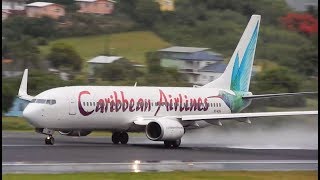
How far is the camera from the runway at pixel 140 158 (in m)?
28.0

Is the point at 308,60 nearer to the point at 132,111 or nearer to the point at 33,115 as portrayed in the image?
the point at 132,111

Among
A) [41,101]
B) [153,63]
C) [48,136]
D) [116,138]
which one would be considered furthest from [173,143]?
[153,63]

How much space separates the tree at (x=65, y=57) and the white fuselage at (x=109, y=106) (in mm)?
34383

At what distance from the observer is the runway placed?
2798cm

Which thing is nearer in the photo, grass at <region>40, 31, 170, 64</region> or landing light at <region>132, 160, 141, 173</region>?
landing light at <region>132, 160, 141, 173</region>

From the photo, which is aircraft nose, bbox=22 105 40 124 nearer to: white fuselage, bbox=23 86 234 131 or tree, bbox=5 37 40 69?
white fuselage, bbox=23 86 234 131

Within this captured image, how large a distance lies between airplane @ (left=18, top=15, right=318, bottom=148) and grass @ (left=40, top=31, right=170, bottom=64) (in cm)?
3362

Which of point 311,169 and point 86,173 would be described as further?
point 311,169

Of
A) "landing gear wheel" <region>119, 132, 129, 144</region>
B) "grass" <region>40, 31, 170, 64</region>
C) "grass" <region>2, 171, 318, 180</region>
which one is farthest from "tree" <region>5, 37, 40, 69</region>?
"grass" <region>2, 171, 318, 180</region>

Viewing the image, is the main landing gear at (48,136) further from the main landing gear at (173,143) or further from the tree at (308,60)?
the tree at (308,60)

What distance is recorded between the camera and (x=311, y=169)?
2866cm

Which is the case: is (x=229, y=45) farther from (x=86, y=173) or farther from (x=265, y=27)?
(x=86, y=173)

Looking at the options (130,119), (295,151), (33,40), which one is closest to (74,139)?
(130,119)

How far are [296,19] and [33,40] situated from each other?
27.5m
